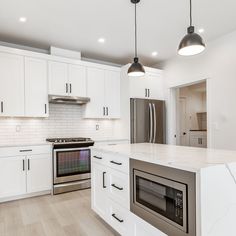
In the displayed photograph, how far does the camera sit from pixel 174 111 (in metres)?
4.85

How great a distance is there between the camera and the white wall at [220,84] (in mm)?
3482

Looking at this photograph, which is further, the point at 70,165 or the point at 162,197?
the point at 70,165

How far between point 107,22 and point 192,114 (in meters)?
5.58

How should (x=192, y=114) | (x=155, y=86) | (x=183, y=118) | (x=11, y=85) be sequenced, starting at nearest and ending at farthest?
(x=11, y=85)
(x=155, y=86)
(x=183, y=118)
(x=192, y=114)

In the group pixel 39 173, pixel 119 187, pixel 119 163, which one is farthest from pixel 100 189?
pixel 39 173

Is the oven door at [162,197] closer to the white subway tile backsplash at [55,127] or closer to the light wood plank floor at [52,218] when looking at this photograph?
the light wood plank floor at [52,218]

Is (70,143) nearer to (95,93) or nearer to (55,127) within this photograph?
(55,127)

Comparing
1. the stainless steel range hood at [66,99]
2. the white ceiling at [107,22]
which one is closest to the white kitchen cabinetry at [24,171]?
the stainless steel range hood at [66,99]

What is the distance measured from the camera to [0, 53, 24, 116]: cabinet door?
11.2ft

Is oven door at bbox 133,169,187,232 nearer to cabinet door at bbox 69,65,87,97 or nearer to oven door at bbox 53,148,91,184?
oven door at bbox 53,148,91,184

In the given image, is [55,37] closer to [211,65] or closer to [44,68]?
[44,68]

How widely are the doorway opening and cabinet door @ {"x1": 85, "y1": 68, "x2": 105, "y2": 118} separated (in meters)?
3.50

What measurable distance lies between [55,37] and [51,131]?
189cm

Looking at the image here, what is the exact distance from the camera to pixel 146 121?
4406mm
